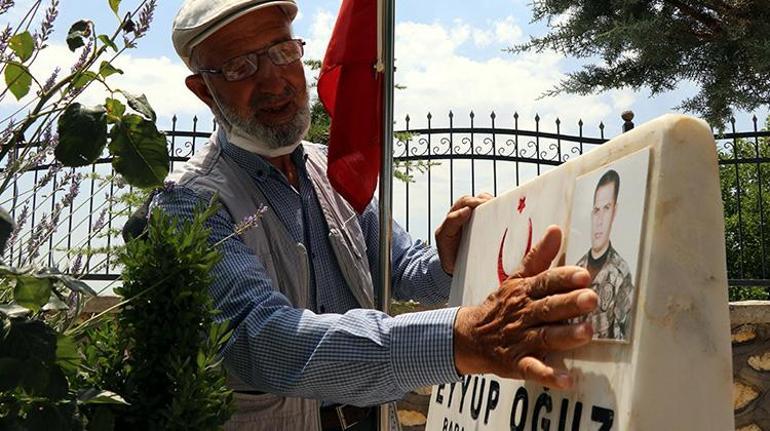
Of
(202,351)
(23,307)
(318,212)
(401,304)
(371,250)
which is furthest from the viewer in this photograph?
(401,304)

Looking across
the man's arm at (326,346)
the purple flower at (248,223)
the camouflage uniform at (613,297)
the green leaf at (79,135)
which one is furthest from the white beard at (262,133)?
the camouflage uniform at (613,297)

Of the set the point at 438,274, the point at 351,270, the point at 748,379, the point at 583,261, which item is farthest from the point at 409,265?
the point at 748,379

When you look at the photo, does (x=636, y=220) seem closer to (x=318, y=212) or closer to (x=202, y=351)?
(x=202, y=351)

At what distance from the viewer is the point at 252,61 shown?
2133mm

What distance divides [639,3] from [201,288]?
6.05m

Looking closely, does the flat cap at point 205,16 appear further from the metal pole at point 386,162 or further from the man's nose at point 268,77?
the metal pole at point 386,162

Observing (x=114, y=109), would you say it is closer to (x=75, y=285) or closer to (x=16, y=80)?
(x=16, y=80)

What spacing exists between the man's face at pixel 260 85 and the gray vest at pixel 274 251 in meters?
0.13

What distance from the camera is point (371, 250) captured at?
247 cm

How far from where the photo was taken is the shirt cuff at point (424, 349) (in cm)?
138

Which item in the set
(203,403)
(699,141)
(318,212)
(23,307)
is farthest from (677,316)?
(318,212)

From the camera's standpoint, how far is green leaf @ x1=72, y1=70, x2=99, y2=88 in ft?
3.48

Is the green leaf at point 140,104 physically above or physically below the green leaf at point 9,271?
above

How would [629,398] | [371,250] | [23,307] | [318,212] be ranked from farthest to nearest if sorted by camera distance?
[371,250] → [318,212] → [629,398] → [23,307]
